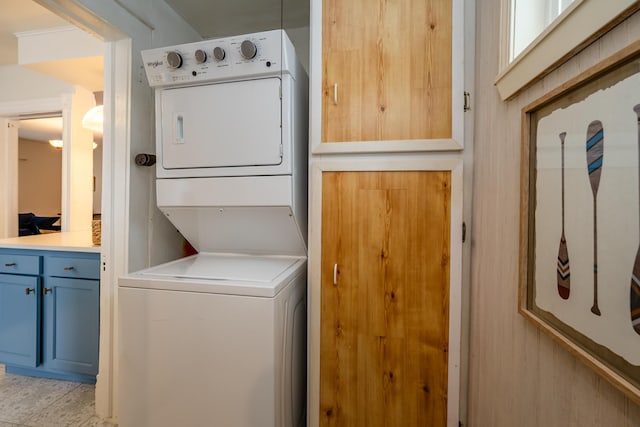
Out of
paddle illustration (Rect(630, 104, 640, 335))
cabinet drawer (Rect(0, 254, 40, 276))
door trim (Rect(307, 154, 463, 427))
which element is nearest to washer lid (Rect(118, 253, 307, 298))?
door trim (Rect(307, 154, 463, 427))

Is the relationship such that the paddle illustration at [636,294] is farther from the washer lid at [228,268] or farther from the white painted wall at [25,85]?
the white painted wall at [25,85]

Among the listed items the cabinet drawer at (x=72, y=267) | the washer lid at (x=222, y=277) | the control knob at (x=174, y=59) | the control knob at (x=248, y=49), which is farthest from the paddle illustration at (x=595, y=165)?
the cabinet drawer at (x=72, y=267)

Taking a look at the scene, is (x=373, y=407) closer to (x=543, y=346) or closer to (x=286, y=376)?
(x=286, y=376)

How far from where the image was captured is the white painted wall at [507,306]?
0.64 m

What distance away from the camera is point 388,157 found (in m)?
1.35

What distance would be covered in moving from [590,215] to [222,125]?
142cm

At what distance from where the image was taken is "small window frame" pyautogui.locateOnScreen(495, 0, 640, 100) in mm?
568

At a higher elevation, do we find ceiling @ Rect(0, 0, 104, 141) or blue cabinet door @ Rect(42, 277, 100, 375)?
ceiling @ Rect(0, 0, 104, 141)

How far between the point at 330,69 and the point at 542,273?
1.13 meters

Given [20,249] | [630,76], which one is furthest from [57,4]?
A: [630,76]

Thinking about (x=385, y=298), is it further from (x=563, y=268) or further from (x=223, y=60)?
(x=223, y=60)

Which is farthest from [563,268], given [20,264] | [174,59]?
[20,264]

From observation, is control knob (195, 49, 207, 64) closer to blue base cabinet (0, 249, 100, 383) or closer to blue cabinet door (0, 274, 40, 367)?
blue base cabinet (0, 249, 100, 383)

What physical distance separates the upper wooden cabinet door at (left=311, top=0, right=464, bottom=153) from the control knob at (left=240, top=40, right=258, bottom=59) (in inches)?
10.3
